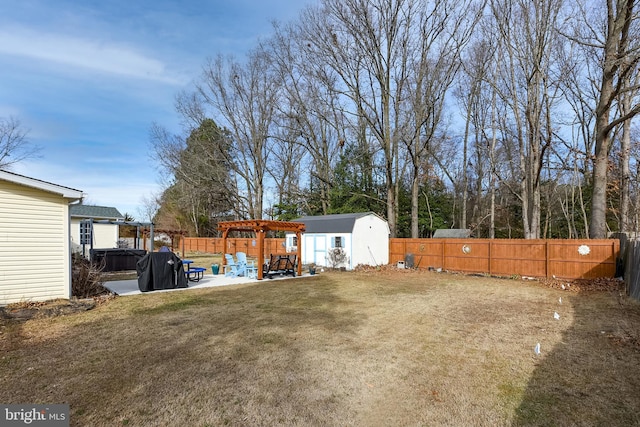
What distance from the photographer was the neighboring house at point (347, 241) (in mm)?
16016

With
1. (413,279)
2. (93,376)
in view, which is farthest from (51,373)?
(413,279)

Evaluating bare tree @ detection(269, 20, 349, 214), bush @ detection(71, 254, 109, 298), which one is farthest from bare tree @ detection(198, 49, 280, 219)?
bush @ detection(71, 254, 109, 298)

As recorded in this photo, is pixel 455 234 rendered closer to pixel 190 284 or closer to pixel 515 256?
pixel 515 256

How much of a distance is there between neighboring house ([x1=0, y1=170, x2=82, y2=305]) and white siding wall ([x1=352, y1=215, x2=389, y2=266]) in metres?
11.4

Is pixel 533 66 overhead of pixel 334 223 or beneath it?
overhead

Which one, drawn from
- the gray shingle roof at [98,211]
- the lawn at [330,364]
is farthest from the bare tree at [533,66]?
the gray shingle roof at [98,211]

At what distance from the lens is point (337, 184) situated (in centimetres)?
2442

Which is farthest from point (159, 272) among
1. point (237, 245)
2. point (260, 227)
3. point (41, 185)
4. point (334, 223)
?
point (237, 245)

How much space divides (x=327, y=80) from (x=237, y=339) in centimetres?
1943

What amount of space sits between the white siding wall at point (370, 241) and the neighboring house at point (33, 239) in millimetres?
11380

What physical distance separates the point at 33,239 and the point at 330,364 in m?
7.55

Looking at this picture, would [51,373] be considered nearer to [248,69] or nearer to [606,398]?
[606,398]

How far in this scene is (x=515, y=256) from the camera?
13.5 meters

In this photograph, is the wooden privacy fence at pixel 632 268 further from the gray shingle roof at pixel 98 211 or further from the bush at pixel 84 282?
the gray shingle roof at pixel 98 211
